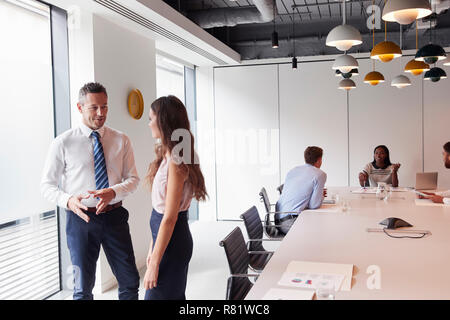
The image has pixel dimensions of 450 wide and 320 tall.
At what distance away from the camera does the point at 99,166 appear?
2.88m

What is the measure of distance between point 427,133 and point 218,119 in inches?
138

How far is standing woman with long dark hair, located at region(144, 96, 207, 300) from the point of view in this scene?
2080 millimetres

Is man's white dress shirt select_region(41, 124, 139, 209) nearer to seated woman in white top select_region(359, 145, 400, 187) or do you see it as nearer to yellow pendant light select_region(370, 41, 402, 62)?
yellow pendant light select_region(370, 41, 402, 62)

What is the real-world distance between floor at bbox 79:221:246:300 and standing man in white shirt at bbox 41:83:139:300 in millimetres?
1421

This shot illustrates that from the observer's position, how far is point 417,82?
7160 millimetres

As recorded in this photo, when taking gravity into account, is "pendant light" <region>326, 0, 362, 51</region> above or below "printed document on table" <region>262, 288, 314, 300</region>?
above

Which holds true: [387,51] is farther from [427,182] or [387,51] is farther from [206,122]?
[206,122]

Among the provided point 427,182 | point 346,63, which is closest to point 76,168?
point 346,63

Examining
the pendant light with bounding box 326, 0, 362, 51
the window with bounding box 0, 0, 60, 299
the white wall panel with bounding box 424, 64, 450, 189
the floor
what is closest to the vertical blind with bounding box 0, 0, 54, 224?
the window with bounding box 0, 0, 60, 299


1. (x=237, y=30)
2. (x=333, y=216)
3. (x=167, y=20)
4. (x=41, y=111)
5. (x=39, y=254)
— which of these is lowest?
(x=39, y=254)

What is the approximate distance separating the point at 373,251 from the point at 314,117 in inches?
204

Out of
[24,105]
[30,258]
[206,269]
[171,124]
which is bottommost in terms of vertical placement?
[206,269]

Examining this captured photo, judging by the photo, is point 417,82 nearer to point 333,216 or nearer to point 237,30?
point 237,30

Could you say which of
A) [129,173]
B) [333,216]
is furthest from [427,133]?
[129,173]
